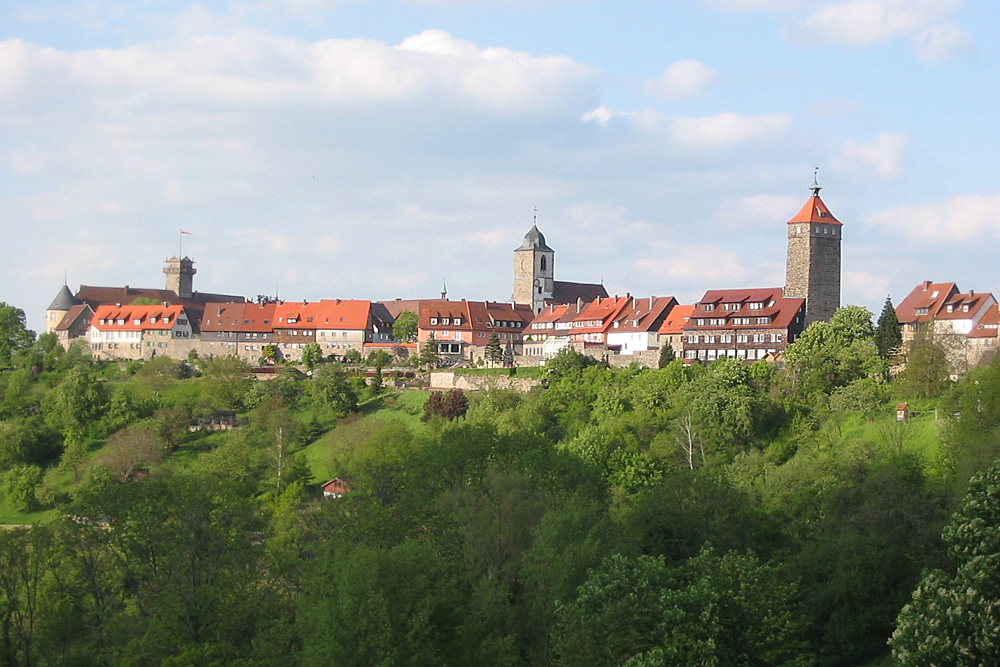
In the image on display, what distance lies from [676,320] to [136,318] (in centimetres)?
4097

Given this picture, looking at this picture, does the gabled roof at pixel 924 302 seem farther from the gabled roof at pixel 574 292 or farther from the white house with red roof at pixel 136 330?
the white house with red roof at pixel 136 330

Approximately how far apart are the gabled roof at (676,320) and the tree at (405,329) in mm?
20182

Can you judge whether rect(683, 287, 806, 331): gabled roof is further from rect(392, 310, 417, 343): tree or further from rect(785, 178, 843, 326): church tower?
rect(392, 310, 417, 343): tree

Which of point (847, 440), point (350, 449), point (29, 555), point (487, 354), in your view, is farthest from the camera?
point (487, 354)

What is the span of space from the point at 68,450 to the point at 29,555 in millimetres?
33085

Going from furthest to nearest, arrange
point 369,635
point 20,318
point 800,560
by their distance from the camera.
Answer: point 20,318 < point 800,560 < point 369,635

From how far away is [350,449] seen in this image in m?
62.9

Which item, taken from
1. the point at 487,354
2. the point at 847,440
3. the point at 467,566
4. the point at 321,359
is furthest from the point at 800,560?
the point at 321,359

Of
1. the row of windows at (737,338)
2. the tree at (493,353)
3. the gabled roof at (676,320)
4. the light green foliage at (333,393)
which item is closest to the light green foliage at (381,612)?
the row of windows at (737,338)

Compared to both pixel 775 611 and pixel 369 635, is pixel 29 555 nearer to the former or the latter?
pixel 369 635

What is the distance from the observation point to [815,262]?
226ft

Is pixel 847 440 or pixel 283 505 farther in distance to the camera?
pixel 283 505

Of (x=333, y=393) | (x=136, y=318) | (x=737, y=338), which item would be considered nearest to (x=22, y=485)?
(x=333, y=393)

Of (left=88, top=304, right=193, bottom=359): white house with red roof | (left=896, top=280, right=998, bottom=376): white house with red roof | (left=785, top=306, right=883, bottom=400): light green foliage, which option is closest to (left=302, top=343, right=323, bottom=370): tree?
(left=88, top=304, right=193, bottom=359): white house with red roof
